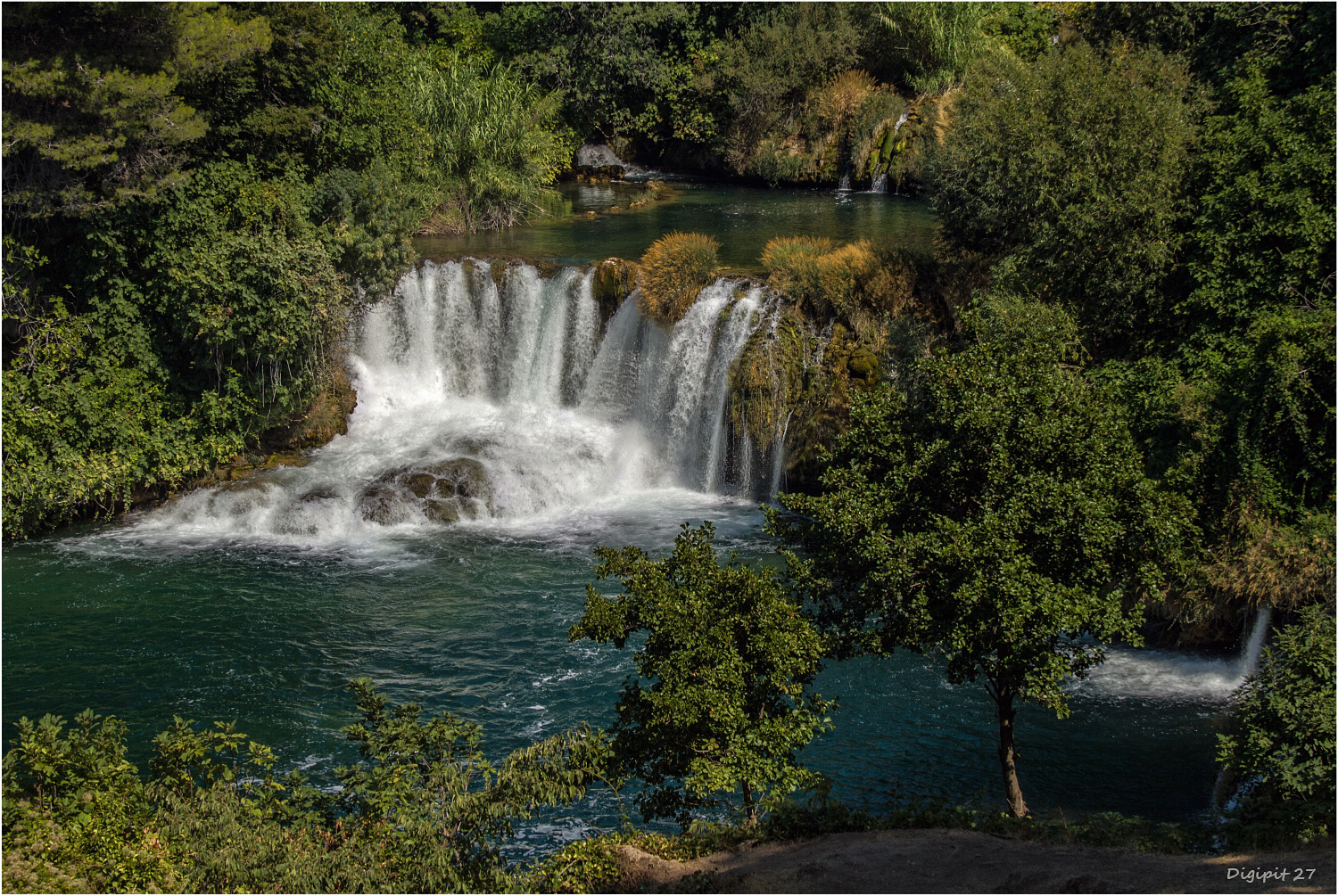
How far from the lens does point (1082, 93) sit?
18.6 m

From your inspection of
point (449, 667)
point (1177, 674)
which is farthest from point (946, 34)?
point (449, 667)

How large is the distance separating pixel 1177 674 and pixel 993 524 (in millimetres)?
7215

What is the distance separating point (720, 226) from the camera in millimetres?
32031

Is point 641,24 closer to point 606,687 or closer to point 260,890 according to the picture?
point 606,687

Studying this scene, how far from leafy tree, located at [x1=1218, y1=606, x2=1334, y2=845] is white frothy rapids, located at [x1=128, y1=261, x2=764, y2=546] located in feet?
40.6

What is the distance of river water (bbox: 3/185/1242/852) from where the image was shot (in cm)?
1376

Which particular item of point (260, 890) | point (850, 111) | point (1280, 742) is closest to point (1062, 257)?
point (1280, 742)

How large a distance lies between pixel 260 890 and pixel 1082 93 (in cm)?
1762

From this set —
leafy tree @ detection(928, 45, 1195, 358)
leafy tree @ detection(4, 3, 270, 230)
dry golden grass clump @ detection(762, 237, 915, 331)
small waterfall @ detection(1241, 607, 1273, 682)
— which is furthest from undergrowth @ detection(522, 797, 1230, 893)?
leafy tree @ detection(4, 3, 270, 230)

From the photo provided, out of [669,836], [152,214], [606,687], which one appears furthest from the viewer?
[152,214]

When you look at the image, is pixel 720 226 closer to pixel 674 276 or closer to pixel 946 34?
pixel 674 276

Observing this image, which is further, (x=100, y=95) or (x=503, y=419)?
(x=503, y=419)

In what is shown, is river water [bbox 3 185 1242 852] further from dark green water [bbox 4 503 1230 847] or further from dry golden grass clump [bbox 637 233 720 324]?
dry golden grass clump [bbox 637 233 720 324]

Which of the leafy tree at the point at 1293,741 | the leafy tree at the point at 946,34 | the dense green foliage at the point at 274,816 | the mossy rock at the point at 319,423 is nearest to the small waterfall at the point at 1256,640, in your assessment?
the leafy tree at the point at 1293,741
